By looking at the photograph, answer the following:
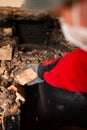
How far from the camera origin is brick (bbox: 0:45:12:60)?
2.68 meters

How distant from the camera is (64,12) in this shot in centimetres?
104

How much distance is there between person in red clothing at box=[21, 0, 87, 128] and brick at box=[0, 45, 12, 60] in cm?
35

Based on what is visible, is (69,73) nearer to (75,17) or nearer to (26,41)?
(75,17)

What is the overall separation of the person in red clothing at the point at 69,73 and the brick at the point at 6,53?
0.35 meters

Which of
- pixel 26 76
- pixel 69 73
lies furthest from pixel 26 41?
pixel 69 73

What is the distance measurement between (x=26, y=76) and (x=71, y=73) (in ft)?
1.78

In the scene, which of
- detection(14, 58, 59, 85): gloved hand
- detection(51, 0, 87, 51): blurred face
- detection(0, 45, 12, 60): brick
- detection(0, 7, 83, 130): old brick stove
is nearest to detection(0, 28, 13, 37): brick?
detection(0, 7, 83, 130): old brick stove

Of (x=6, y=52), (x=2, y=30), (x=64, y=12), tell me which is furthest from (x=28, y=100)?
(x=64, y=12)

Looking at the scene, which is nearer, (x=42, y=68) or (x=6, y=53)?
(x=42, y=68)

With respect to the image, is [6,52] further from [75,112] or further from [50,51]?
[75,112]

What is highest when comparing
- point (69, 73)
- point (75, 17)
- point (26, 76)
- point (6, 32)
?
point (75, 17)

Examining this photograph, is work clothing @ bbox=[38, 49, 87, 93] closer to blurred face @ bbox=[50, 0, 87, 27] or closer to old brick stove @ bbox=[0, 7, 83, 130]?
old brick stove @ bbox=[0, 7, 83, 130]

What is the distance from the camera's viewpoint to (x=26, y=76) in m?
2.32

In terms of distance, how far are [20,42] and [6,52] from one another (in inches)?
8.8
